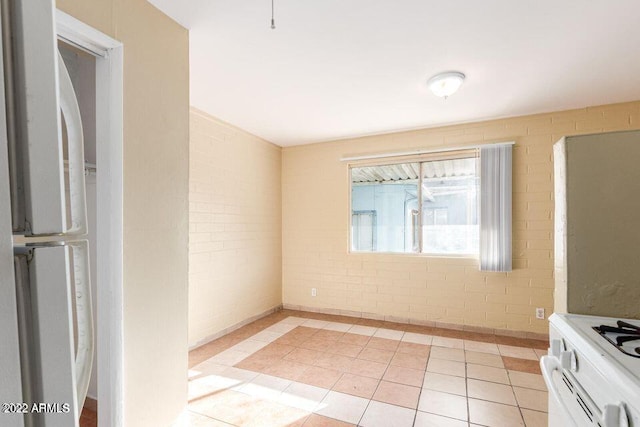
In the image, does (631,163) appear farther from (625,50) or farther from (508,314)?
(508,314)

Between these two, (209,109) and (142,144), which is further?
(209,109)

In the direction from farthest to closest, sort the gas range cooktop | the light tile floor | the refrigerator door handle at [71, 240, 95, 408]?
the light tile floor → the gas range cooktop → the refrigerator door handle at [71, 240, 95, 408]

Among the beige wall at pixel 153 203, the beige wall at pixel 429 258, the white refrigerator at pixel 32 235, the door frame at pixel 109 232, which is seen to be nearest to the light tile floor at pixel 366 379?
the beige wall at pixel 429 258

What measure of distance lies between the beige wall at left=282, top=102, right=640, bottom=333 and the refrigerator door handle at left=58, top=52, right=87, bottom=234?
12.3 ft

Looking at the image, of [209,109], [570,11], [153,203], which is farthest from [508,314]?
[209,109]

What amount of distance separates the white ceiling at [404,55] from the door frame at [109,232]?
1.79 feet

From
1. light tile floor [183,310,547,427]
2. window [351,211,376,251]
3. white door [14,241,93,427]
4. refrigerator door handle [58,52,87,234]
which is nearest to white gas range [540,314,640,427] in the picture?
light tile floor [183,310,547,427]

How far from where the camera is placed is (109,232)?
1.43m

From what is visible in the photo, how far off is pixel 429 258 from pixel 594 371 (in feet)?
9.59

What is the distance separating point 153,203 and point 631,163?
225 cm

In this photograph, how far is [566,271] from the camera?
4.31ft

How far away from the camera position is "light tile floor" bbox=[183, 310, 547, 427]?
2.02m

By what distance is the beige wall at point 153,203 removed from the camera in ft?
4.97

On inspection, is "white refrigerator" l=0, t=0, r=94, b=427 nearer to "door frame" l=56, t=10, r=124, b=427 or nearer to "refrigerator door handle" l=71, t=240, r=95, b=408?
"refrigerator door handle" l=71, t=240, r=95, b=408
